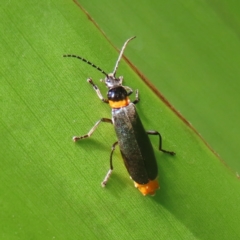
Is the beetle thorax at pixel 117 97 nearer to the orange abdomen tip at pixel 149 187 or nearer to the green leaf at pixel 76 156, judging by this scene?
the green leaf at pixel 76 156

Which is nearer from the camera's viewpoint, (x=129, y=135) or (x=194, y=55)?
(x=129, y=135)

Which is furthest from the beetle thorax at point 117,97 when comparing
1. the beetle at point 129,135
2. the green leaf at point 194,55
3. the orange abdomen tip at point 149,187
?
the orange abdomen tip at point 149,187

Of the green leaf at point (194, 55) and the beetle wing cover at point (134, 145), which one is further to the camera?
the green leaf at point (194, 55)

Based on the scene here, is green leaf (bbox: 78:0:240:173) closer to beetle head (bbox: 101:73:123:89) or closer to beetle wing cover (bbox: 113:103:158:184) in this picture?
beetle head (bbox: 101:73:123:89)

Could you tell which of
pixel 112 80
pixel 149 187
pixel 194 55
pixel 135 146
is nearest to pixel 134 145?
pixel 135 146

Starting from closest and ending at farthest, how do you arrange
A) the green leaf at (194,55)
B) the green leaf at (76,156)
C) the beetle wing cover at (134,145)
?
the green leaf at (76,156)
the beetle wing cover at (134,145)
the green leaf at (194,55)

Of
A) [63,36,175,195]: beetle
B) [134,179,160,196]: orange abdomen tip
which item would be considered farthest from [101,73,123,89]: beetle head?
[134,179,160,196]: orange abdomen tip

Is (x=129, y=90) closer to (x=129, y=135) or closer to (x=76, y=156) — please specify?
(x=129, y=135)
